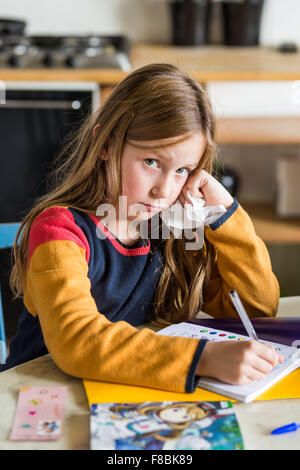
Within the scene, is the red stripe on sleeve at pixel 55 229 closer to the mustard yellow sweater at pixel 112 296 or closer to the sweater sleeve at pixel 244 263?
the mustard yellow sweater at pixel 112 296

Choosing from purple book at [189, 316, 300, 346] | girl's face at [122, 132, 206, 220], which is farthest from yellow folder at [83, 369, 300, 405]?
girl's face at [122, 132, 206, 220]

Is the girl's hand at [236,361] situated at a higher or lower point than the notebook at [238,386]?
higher

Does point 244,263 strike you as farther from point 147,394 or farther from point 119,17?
point 119,17

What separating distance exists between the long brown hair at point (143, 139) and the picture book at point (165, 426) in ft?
1.25

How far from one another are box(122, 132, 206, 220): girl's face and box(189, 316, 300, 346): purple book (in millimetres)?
232

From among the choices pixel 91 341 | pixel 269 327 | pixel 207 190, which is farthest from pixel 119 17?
pixel 91 341

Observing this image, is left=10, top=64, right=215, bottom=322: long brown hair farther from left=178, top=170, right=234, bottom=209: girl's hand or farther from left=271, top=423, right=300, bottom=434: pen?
left=271, top=423, right=300, bottom=434: pen

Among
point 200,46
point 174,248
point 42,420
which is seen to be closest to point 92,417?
point 42,420

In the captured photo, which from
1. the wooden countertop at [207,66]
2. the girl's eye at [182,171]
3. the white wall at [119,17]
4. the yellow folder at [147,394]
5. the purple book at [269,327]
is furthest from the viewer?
the white wall at [119,17]

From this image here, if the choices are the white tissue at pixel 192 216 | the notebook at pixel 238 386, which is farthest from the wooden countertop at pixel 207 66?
the notebook at pixel 238 386

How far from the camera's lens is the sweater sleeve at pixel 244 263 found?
1228 mm

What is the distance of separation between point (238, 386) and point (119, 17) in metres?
2.60

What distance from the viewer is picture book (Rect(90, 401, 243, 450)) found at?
2.38 feet

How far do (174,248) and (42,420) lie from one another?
2.01 ft
